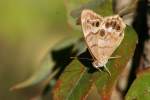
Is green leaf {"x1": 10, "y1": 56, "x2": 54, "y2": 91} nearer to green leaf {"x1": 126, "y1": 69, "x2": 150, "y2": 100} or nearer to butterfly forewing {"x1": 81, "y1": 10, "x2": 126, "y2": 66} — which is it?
butterfly forewing {"x1": 81, "y1": 10, "x2": 126, "y2": 66}

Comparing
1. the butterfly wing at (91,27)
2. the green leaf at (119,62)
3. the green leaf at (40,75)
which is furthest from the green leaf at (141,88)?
the green leaf at (40,75)

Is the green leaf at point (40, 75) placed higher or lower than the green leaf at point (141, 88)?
lower

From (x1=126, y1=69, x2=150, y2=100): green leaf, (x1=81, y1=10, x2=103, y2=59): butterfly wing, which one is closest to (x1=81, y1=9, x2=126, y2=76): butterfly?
(x1=81, y1=10, x2=103, y2=59): butterfly wing

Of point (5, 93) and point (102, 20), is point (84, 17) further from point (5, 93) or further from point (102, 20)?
point (5, 93)

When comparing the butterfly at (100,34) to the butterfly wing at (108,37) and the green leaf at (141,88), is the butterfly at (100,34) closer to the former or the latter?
the butterfly wing at (108,37)

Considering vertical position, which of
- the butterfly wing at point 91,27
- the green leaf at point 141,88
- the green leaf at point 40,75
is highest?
the butterfly wing at point 91,27

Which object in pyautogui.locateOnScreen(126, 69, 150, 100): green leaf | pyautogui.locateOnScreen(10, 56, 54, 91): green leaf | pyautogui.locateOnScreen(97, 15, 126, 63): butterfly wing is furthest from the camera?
pyautogui.locateOnScreen(10, 56, 54, 91): green leaf

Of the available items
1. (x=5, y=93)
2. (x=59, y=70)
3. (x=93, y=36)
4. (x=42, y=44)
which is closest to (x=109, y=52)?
(x=93, y=36)
